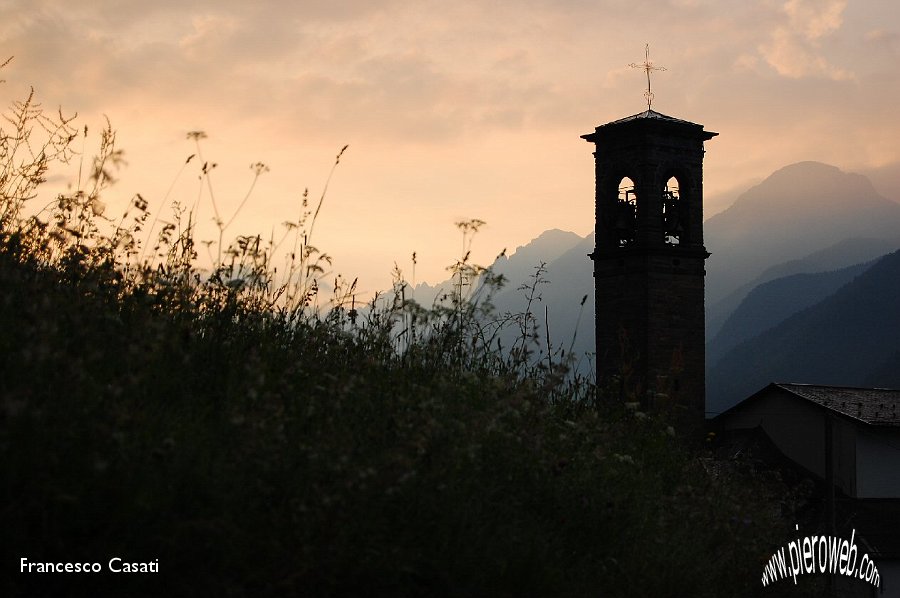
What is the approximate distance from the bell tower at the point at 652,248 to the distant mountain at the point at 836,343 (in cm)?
12329

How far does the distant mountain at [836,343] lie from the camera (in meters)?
160

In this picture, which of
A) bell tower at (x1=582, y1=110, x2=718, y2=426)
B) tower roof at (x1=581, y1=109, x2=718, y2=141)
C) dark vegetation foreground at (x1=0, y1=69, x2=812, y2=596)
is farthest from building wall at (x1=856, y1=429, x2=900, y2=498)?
dark vegetation foreground at (x1=0, y1=69, x2=812, y2=596)

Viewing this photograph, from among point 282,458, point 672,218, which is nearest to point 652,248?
point 672,218

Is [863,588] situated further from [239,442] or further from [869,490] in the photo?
[239,442]

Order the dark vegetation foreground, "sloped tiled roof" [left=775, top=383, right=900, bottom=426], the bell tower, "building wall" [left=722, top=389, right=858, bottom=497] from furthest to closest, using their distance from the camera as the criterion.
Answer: the bell tower < "sloped tiled roof" [left=775, top=383, right=900, bottom=426] < "building wall" [left=722, top=389, right=858, bottom=497] < the dark vegetation foreground

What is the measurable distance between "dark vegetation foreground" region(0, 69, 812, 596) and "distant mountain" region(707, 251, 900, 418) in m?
155

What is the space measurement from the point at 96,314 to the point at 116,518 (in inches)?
62.6

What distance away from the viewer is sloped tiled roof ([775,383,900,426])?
1335 inches

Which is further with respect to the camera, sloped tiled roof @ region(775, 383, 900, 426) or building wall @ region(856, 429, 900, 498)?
sloped tiled roof @ region(775, 383, 900, 426)

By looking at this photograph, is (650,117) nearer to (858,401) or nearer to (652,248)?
(652,248)

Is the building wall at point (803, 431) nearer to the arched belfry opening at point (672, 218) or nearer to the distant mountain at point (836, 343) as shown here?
the arched belfry opening at point (672, 218)

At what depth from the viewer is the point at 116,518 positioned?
380 cm

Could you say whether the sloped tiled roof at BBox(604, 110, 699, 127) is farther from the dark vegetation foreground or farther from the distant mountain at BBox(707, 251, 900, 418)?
the distant mountain at BBox(707, 251, 900, 418)

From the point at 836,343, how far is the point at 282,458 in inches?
6998
